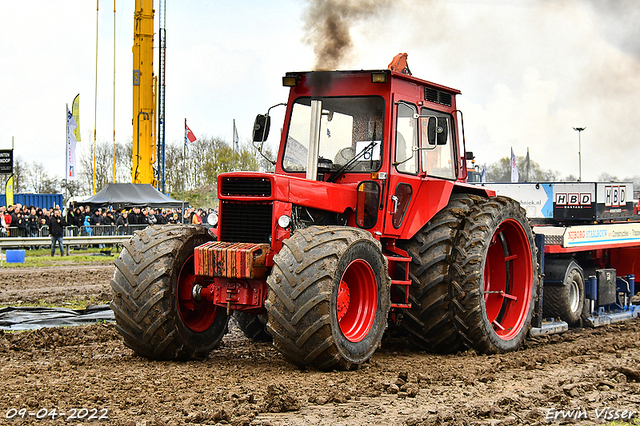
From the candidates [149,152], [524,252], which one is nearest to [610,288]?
[524,252]

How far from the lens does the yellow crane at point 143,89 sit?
33000 mm

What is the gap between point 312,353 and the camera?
6332 millimetres

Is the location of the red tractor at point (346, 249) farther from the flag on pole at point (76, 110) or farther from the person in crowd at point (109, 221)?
the flag on pole at point (76, 110)

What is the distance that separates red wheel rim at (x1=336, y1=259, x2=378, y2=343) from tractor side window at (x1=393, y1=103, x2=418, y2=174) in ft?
4.78

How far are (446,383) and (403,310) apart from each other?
5.27 ft

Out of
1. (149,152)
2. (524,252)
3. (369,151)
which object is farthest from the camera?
(149,152)

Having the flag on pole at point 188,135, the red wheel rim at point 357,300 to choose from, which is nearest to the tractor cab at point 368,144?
the red wheel rim at point 357,300

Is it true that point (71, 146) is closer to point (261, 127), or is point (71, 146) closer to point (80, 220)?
point (80, 220)

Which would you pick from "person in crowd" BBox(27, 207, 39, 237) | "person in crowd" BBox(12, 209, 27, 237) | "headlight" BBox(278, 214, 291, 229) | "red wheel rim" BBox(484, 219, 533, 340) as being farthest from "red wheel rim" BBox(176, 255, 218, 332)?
"person in crowd" BBox(27, 207, 39, 237)

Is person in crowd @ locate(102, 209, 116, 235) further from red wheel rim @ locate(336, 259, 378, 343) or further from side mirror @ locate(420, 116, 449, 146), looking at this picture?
Result: red wheel rim @ locate(336, 259, 378, 343)

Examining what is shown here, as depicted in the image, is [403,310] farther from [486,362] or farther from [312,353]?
[312,353]

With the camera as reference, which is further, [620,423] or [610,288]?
[610,288]

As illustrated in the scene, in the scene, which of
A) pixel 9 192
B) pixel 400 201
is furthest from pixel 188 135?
pixel 400 201

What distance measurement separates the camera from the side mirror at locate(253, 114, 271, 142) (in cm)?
818
